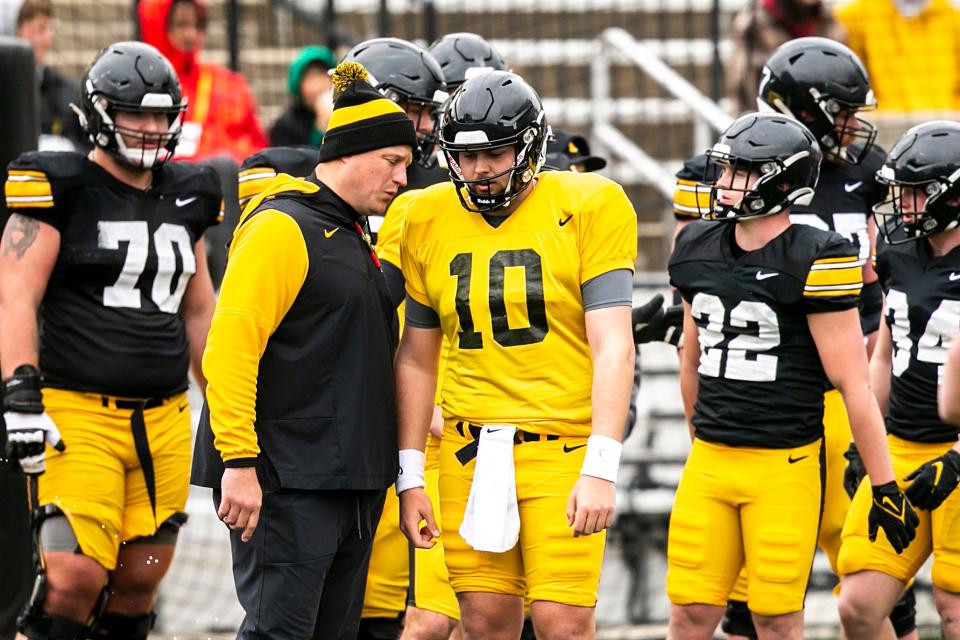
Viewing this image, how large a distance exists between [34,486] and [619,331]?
2361mm

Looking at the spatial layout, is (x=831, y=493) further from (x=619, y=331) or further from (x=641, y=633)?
(x=641, y=633)

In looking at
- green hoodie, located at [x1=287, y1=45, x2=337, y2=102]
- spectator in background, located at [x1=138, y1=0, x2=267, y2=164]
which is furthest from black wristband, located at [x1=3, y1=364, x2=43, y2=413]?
green hoodie, located at [x1=287, y1=45, x2=337, y2=102]

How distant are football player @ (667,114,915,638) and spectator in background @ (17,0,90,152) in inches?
181

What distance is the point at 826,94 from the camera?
19.4 feet

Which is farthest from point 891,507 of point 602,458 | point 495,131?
point 495,131

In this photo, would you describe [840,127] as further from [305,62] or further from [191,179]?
[305,62]

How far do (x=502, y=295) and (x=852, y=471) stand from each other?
1783 mm

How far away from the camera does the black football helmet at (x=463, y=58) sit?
20.6 ft

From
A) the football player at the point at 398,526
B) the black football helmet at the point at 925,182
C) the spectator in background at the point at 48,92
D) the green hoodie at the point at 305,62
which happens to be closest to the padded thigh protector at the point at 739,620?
the football player at the point at 398,526

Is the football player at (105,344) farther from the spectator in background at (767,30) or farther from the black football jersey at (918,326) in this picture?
the spectator in background at (767,30)

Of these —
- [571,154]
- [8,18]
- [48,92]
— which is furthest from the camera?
[8,18]

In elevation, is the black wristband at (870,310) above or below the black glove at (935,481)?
above

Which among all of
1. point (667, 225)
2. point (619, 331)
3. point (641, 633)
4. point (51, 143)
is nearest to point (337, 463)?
point (619, 331)

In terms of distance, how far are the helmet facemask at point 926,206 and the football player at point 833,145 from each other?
430 mm
